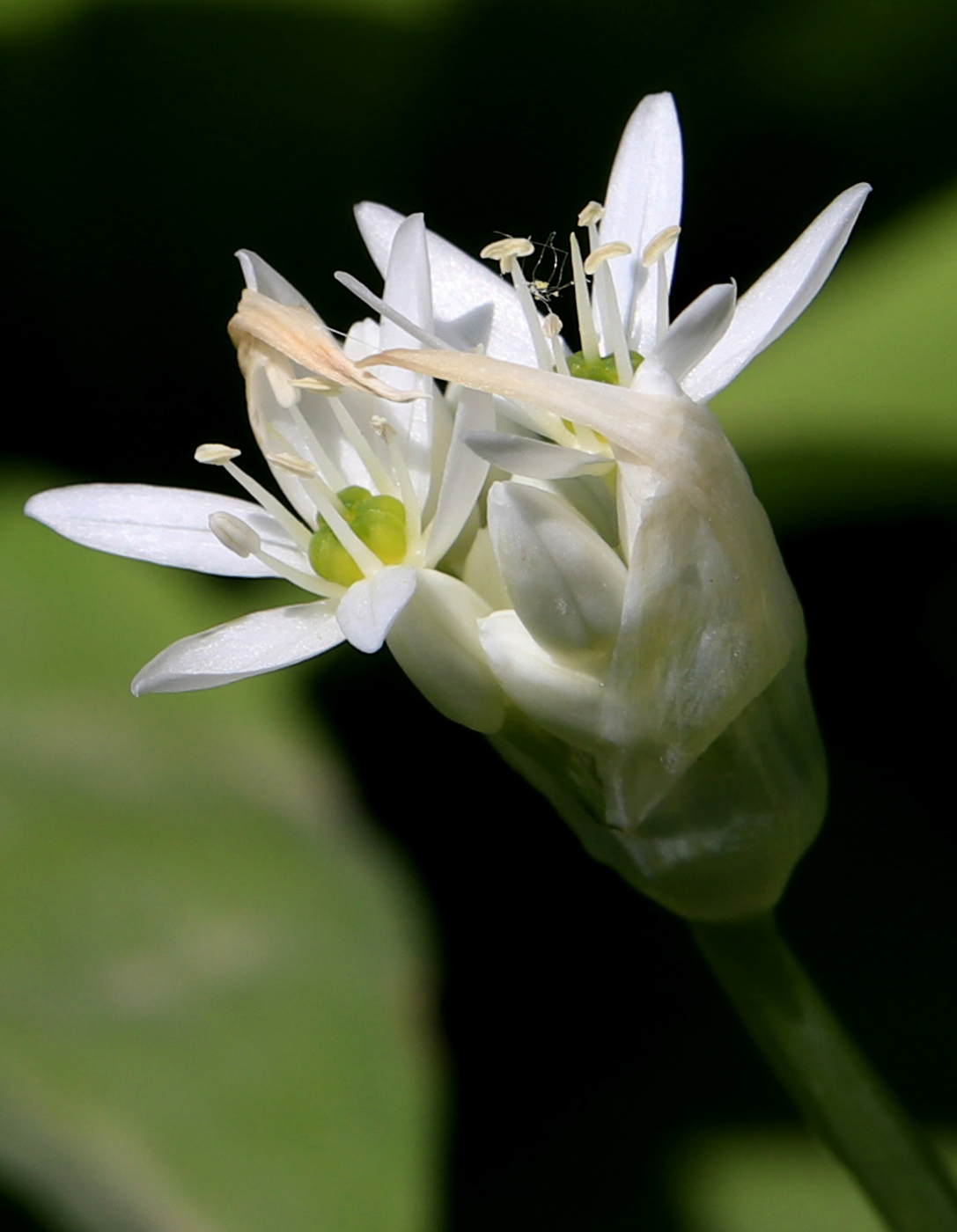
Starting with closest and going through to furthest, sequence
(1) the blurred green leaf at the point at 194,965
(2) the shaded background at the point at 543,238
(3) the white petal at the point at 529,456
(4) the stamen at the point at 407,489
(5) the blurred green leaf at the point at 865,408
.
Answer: (3) the white petal at the point at 529,456 → (4) the stamen at the point at 407,489 → (1) the blurred green leaf at the point at 194,965 → (5) the blurred green leaf at the point at 865,408 → (2) the shaded background at the point at 543,238

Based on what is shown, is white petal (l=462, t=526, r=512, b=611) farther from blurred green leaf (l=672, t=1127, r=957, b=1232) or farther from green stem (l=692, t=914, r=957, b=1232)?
blurred green leaf (l=672, t=1127, r=957, b=1232)

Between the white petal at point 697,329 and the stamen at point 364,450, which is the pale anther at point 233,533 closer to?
the stamen at point 364,450

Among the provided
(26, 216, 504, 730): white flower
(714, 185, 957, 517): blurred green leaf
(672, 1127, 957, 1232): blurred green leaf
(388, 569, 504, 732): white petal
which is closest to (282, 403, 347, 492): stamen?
(26, 216, 504, 730): white flower

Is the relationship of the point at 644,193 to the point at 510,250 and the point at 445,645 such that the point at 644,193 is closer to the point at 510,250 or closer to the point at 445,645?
the point at 510,250

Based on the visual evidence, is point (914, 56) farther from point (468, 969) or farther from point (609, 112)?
point (468, 969)

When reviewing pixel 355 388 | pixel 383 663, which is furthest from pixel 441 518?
pixel 383 663

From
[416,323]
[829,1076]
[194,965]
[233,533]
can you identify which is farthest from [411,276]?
[194,965]

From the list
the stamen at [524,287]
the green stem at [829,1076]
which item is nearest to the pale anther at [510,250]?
the stamen at [524,287]
